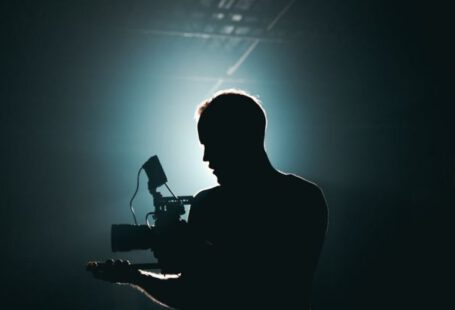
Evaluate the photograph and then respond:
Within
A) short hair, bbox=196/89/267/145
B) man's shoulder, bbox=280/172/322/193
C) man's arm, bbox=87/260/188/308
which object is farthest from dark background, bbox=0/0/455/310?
man's arm, bbox=87/260/188/308

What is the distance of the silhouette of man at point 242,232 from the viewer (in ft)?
3.72

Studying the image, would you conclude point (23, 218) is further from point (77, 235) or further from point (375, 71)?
point (375, 71)

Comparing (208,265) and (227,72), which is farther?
(227,72)

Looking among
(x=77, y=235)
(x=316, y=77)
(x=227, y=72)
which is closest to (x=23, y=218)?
(x=77, y=235)

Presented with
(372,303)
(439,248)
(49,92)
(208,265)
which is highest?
(49,92)

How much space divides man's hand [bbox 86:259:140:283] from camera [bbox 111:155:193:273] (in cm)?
7

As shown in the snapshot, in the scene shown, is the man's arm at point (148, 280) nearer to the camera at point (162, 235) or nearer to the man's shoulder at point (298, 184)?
the camera at point (162, 235)

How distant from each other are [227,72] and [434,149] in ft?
9.10

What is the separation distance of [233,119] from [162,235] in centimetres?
38

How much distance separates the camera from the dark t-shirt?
113 cm

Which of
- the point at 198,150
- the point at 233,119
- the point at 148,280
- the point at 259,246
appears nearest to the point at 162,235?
the point at 148,280

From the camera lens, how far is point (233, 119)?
1322 mm

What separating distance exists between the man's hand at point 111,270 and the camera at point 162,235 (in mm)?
68

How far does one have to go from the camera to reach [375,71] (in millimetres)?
5770
